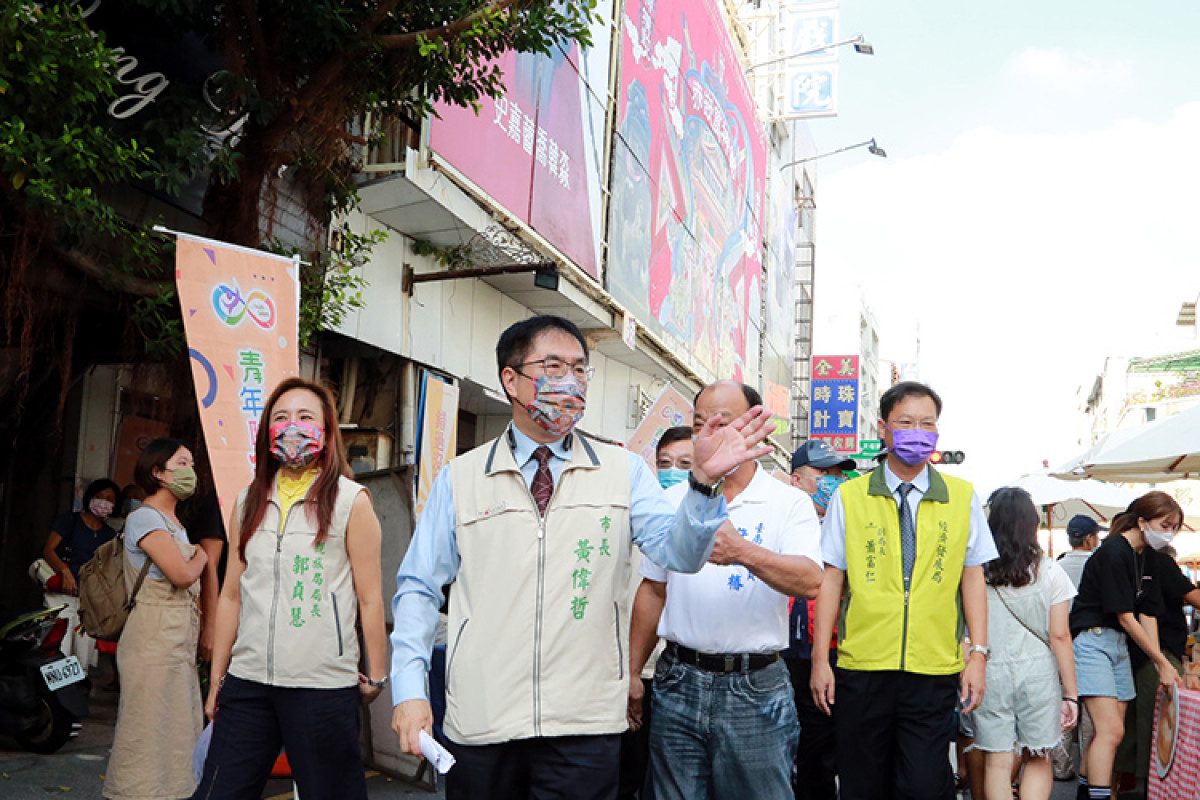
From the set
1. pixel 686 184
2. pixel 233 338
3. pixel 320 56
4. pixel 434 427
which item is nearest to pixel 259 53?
pixel 320 56

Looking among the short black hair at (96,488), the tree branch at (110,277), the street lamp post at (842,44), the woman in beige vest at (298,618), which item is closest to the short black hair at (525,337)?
the woman in beige vest at (298,618)

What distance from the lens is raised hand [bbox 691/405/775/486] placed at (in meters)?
2.71

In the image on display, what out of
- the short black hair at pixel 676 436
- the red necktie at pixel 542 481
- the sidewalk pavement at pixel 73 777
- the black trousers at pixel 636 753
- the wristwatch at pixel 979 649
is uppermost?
the short black hair at pixel 676 436

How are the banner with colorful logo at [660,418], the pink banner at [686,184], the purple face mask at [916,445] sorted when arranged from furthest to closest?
the pink banner at [686,184] → the banner with colorful logo at [660,418] → the purple face mask at [916,445]

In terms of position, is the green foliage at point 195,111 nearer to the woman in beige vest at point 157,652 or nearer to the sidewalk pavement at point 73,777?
the woman in beige vest at point 157,652

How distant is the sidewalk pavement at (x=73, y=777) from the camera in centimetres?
604

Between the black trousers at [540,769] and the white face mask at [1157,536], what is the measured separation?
5131 millimetres

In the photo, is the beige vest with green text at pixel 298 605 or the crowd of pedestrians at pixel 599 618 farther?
the beige vest with green text at pixel 298 605

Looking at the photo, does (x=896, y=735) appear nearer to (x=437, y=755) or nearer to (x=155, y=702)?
(x=437, y=755)

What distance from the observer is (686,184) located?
1919cm

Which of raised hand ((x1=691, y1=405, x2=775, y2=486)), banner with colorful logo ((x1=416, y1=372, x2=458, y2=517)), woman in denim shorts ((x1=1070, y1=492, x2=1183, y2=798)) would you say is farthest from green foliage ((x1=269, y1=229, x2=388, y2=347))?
woman in denim shorts ((x1=1070, y1=492, x2=1183, y2=798))

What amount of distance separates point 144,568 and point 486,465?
2.75 meters

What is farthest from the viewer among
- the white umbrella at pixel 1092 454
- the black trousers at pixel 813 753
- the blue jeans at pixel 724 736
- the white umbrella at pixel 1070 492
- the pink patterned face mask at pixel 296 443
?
the white umbrella at pixel 1070 492

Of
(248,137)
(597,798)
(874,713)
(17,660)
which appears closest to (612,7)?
(248,137)
